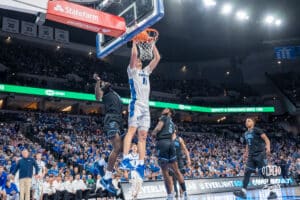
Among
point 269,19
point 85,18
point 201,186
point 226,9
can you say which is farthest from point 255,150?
point 269,19

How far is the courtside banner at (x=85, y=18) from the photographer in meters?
7.57

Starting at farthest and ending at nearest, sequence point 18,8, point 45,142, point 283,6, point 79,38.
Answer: point 79,38 < point 283,6 < point 45,142 < point 18,8

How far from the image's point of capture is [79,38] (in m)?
33.4

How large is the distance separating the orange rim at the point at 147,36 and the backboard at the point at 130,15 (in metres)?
0.23

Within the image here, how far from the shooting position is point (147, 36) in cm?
668

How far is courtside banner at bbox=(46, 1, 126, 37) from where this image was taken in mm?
7566

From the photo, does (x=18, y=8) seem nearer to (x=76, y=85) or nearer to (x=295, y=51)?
(x=76, y=85)

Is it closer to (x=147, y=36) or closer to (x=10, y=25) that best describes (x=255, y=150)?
(x=147, y=36)

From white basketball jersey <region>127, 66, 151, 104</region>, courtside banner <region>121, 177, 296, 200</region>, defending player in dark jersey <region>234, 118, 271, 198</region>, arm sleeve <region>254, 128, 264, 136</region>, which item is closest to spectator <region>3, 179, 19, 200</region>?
courtside banner <region>121, 177, 296, 200</region>

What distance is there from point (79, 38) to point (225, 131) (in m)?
18.5

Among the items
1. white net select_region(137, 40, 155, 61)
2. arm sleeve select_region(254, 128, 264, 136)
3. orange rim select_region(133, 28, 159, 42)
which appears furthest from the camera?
arm sleeve select_region(254, 128, 264, 136)

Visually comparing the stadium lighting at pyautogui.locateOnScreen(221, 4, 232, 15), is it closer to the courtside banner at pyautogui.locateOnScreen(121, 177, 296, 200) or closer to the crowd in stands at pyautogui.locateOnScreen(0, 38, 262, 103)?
the crowd in stands at pyautogui.locateOnScreen(0, 38, 262, 103)

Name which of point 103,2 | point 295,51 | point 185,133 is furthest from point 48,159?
point 295,51

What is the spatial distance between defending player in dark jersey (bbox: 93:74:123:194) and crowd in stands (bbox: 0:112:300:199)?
5.90m
